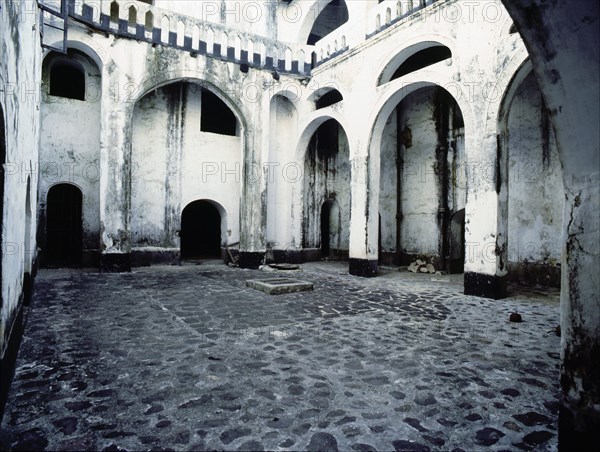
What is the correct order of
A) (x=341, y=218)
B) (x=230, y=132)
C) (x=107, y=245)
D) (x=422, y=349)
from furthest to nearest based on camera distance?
(x=341, y=218)
(x=230, y=132)
(x=107, y=245)
(x=422, y=349)

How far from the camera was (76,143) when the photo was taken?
11.3 m

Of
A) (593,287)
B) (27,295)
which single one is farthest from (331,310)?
(27,295)

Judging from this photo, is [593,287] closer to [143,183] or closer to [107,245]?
[107,245]

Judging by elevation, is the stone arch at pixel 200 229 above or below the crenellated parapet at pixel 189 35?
below

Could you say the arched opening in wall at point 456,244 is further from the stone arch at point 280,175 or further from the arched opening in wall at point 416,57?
the stone arch at point 280,175

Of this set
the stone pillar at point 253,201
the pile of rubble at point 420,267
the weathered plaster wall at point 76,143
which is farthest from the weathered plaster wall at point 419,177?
the weathered plaster wall at point 76,143

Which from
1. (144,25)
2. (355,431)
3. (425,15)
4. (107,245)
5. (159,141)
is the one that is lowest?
(355,431)

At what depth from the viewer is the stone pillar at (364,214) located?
35.7 ft

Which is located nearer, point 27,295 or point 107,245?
point 27,295

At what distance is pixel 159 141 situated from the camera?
41.9 ft

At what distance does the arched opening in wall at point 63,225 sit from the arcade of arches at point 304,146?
0.04 m

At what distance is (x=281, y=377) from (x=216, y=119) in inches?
511

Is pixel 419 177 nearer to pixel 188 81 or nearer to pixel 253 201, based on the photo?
pixel 253 201

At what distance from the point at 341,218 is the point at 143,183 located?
7.98 m
